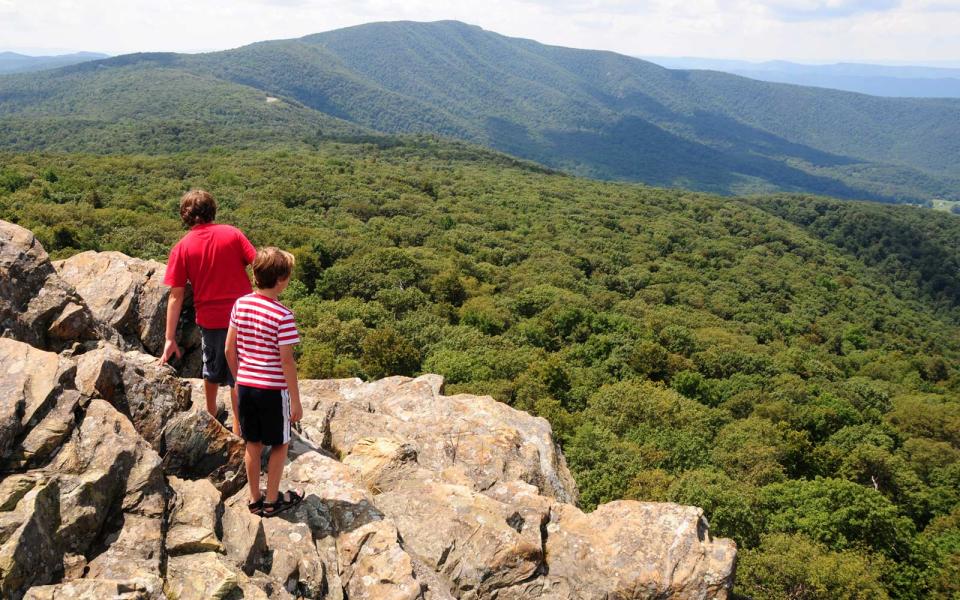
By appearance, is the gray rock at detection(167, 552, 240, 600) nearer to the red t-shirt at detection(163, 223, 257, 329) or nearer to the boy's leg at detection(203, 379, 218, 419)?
the boy's leg at detection(203, 379, 218, 419)

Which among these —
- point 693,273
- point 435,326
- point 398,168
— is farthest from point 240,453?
point 398,168

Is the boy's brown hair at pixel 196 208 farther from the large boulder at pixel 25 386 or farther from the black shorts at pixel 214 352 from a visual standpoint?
the large boulder at pixel 25 386

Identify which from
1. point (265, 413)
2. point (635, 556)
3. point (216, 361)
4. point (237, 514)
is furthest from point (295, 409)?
point (635, 556)

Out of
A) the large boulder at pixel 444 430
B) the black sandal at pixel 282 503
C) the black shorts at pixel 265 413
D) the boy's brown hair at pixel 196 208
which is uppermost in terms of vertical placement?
the boy's brown hair at pixel 196 208

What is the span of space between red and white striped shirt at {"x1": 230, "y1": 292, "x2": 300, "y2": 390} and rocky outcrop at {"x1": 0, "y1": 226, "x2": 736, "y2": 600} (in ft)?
5.93

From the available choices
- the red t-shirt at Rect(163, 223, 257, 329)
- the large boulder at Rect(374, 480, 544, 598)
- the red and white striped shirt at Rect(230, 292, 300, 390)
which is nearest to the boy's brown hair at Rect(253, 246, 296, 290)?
the red and white striped shirt at Rect(230, 292, 300, 390)

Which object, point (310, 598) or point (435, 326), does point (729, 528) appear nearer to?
point (310, 598)

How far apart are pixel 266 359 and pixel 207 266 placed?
2.11 meters

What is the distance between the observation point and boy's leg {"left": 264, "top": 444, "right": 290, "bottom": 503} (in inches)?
309

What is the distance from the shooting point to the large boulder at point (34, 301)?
8719mm

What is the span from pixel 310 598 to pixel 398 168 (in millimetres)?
138961

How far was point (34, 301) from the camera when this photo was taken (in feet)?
29.8

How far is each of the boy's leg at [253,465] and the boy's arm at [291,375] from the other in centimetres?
79

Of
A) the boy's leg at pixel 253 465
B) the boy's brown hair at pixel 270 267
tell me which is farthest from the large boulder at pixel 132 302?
the boy's brown hair at pixel 270 267
